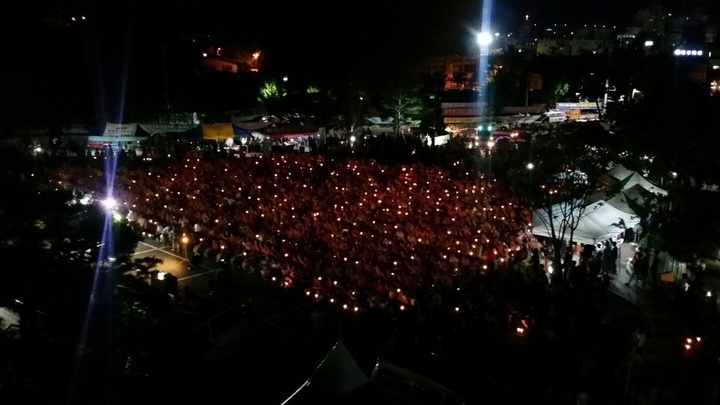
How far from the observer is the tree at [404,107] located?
31.8 metres

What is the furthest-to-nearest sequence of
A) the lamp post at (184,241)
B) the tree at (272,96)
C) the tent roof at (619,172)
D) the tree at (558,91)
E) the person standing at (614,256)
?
the tree at (558,91) < the tree at (272,96) < the tent roof at (619,172) < the lamp post at (184,241) < the person standing at (614,256)

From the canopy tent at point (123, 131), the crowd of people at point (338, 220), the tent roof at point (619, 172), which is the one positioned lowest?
the crowd of people at point (338, 220)

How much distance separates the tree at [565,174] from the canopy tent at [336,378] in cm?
522

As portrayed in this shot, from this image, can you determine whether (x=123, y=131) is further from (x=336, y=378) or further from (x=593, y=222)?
(x=336, y=378)

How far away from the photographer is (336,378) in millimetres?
7406

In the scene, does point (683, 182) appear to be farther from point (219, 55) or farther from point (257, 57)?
point (219, 55)

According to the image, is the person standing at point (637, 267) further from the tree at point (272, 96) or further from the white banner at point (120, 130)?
the tree at point (272, 96)

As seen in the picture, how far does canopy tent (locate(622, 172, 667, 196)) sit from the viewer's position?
1325cm

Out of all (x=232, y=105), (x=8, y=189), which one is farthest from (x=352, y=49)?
(x=8, y=189)

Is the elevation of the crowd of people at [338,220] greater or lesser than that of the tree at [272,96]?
lesser

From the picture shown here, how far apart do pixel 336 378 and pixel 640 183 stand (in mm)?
10075

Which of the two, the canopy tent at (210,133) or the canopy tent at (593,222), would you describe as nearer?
the canopy tent at (593,222)

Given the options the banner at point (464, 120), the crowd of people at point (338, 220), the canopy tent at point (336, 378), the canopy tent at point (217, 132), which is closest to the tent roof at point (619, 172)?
the crowd of people at point (338, 220)

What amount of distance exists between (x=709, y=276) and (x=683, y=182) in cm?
201
